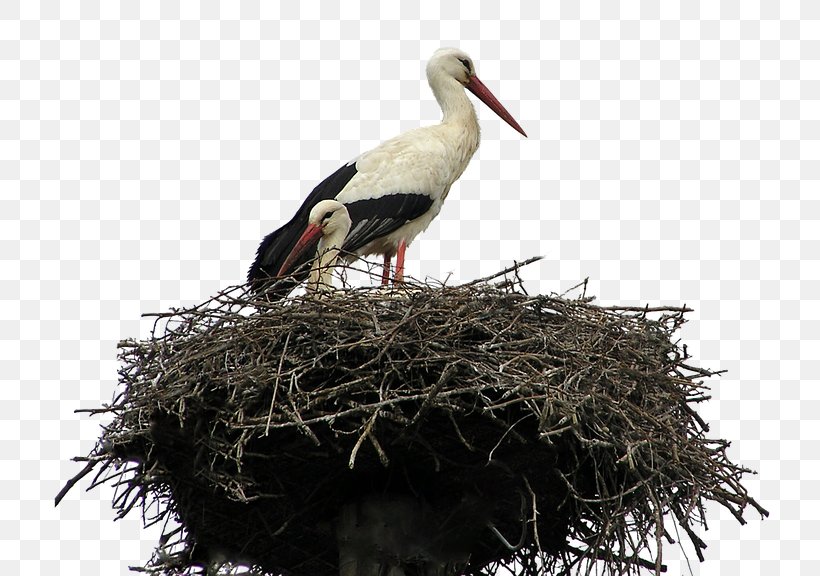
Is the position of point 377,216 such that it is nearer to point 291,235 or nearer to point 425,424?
point 291,235

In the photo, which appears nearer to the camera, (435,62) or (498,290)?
(498,290)

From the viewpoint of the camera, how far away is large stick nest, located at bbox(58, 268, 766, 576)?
664 cm

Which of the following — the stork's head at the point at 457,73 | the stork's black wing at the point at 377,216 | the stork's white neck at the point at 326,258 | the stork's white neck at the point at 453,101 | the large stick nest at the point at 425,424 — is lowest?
the large stick nest at the point at 425,424

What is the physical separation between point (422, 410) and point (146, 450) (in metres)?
1.28

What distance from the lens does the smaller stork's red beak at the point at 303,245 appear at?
28.9 ft

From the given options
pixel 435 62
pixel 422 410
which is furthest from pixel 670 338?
pixel 435 62

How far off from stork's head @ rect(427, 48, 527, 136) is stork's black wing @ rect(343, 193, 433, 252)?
1.01 meters

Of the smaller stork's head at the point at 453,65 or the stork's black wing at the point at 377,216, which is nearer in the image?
the stork's black wing at the point at 377,216

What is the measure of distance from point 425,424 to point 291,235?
104 inches

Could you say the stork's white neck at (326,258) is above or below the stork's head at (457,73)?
below

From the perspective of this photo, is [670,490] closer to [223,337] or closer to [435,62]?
[223,337]

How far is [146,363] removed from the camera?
Result: 7352 mm

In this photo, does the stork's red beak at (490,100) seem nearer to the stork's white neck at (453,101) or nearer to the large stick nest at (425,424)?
the stork's white neck at (453,101)

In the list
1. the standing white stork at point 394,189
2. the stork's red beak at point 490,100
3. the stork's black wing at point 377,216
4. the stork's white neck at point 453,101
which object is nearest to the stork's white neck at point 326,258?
the standing white stork at point 394,189
